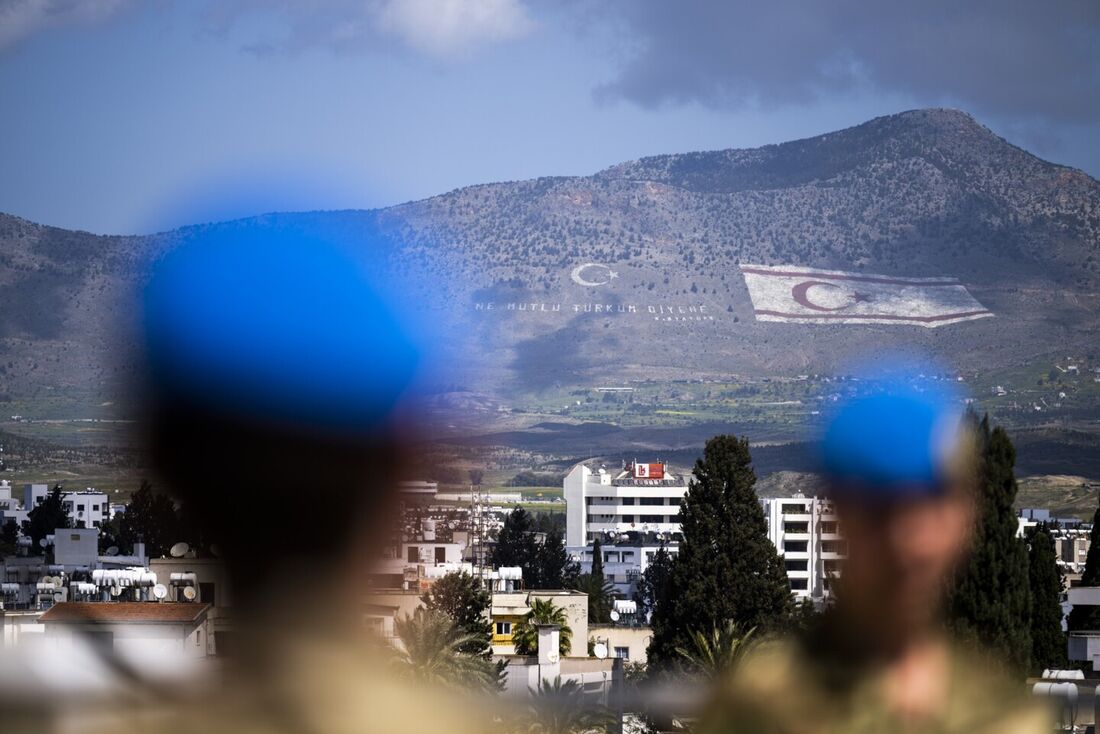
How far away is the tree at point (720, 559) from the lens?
130ft

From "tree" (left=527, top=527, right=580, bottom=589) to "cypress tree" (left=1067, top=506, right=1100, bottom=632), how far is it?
1364 inches

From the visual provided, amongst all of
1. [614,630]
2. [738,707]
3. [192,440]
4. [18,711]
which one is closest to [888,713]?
[738,707]

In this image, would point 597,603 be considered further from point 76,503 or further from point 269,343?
point 269,343

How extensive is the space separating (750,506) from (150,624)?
40697 mm

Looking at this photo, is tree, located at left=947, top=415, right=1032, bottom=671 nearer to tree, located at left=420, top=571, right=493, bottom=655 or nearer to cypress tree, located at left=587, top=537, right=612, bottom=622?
tree, located at left=420, top=571, right=493, bottom=655

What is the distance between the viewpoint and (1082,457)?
182 m

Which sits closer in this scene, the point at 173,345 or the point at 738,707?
the point at 173,345

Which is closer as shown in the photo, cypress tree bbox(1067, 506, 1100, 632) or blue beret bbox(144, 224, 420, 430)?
blue beret bbox(144, 224, 420, 430)

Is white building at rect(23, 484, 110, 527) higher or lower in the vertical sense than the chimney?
higher

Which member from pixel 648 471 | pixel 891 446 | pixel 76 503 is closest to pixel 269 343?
pixel 891 446

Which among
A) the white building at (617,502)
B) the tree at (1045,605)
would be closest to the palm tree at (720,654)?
the tree at (1045,605)

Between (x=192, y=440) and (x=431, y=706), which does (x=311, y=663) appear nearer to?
(x=431, y=706)

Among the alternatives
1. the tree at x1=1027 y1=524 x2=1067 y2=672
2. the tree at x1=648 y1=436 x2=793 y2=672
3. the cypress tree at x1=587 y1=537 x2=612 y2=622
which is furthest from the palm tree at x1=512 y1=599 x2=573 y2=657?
the cypress tree at x1=587 y1=537 x2=612 y2=622

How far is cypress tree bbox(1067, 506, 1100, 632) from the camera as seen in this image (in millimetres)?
30414
